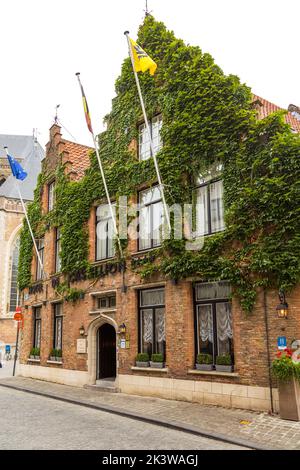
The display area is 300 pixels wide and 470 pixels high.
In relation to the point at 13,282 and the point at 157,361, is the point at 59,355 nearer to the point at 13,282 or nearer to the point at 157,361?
the point at 157,361

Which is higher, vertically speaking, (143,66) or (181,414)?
(143,66)

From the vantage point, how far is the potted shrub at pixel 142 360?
41.2ft

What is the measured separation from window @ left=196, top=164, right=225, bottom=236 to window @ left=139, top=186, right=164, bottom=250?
1.50m

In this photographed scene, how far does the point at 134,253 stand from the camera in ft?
44.3

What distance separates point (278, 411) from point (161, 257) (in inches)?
212

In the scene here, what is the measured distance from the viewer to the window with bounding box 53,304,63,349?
17.2 meters

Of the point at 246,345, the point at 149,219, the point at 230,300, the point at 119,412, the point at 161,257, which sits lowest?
the point at 119,412

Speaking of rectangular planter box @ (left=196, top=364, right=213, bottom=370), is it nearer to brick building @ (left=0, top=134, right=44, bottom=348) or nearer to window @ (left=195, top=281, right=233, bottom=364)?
window @ (left=195, top=281, right=233, bottom=364)

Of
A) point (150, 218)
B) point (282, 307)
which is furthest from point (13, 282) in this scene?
point (282, 307)

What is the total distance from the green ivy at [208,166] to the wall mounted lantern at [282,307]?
0.27 metres

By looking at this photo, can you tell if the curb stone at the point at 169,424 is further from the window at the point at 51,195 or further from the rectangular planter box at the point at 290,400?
the window at the point at 51,195

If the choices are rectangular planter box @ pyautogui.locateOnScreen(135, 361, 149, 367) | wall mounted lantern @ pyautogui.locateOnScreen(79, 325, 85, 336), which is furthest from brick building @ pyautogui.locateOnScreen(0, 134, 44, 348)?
rectangular planter box @ pyautogui.locateOnScreen(135, 361, 149, 367)

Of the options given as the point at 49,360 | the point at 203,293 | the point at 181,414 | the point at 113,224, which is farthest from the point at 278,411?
the point at 49,360
